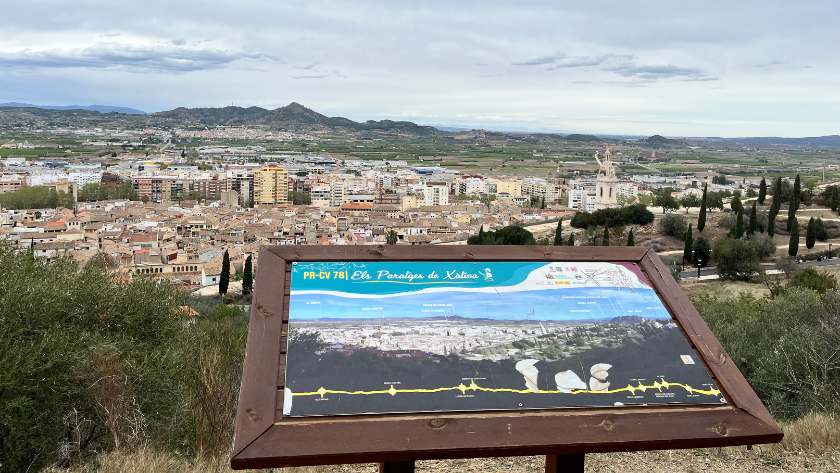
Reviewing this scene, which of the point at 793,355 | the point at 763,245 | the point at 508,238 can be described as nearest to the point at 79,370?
the point at 793,355

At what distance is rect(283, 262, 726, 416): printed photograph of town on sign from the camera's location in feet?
6.94

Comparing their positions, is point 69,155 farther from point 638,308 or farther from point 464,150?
point 638,308

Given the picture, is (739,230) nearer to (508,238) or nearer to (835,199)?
(508,238)

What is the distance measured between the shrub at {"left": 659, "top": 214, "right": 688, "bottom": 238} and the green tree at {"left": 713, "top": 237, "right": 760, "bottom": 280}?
9.03 meters

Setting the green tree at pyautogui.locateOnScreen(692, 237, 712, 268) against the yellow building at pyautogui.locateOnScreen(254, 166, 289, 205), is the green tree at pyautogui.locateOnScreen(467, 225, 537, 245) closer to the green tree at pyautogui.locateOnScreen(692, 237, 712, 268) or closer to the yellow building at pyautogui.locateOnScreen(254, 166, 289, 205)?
the green tree at pyautogui.locateOnScreen(692, 237, 712, 268)

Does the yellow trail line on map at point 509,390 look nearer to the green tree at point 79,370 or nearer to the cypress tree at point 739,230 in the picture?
the green tree at point 79,370

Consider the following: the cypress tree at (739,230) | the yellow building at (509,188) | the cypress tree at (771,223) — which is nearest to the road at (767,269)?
the cypress tree at (739,230)

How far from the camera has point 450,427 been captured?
2.01 meters

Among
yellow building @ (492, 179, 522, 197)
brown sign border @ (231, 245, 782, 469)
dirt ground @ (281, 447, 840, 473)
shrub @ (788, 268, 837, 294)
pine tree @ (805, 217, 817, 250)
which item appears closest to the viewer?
brown sign border @ (231, 245, 782, 469)

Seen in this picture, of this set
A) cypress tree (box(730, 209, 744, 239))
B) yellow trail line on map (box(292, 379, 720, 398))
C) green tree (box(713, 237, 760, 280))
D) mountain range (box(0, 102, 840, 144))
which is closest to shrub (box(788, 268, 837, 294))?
green tree (box(713, 237, 760, 280))

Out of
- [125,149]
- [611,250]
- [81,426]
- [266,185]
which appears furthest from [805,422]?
[125,149]

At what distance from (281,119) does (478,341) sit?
160 m

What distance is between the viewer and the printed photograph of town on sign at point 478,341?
6.94ft

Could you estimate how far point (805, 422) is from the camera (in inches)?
165
